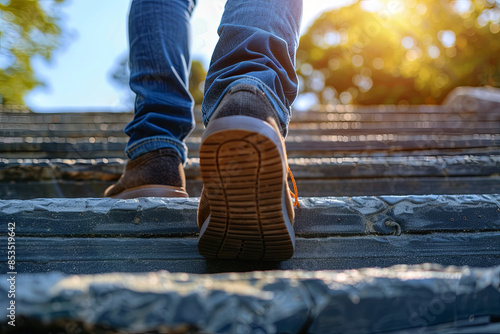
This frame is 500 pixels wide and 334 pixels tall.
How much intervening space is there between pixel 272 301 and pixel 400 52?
15.6 meters

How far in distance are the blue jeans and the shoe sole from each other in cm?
15

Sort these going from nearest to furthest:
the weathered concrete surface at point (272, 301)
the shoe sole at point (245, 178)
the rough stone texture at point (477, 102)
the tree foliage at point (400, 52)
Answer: the weathered concrete surface at point (272, 301) < the shoe sole at point (245, 178) < the rough stone texture at point (477, 102) < the tree foliage at point (400, 52)

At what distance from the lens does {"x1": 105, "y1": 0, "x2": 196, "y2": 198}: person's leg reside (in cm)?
125

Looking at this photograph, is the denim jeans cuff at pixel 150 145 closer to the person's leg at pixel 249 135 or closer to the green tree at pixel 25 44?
the person's leg at pixel 249 135

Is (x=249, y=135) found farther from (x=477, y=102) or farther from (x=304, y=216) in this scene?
(x=477, y=102)

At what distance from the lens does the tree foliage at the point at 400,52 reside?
459 inches

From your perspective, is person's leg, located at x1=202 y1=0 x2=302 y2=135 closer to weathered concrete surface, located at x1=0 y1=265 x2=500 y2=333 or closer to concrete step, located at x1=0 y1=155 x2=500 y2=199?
weathered concrete surface, located at x1=0 y1=265 x2=500 y2=333

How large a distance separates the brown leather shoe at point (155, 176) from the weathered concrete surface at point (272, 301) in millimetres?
639

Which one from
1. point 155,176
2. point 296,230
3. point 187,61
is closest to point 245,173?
point 296,230

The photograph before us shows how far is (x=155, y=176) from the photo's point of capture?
4.05 ft

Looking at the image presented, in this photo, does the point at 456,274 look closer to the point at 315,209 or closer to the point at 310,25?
the point at 315,209

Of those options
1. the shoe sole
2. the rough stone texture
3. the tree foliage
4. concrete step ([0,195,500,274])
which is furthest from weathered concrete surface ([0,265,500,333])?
the tree foliage

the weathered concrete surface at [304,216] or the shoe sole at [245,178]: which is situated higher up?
the shoe sole at [245,178]

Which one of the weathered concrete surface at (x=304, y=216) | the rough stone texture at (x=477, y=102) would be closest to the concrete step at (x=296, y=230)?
the weathered concrete surface at (x=304, y=216)
